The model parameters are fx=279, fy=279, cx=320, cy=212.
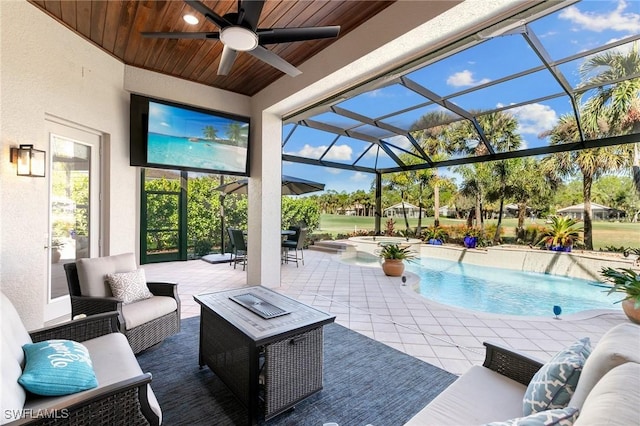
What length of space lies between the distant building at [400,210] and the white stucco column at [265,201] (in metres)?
6.57

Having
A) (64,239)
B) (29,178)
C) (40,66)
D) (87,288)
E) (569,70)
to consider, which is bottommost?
(87,288)

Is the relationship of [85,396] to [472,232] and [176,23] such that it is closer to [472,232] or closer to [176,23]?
[176,23]

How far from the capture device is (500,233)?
28.7 ft

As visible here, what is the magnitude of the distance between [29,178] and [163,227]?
4.89 meters

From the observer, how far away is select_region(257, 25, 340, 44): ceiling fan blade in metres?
2.50

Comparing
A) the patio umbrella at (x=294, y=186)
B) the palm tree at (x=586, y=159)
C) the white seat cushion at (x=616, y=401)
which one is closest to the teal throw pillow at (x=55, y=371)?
the white seat cushion at (x=616, y=401)

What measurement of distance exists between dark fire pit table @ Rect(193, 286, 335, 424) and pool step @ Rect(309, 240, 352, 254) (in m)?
7.34

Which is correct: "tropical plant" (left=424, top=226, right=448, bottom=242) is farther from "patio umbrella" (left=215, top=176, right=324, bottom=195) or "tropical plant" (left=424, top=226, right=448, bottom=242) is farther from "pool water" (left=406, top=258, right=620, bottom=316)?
"patio umbrella" (left=215, top=176, right=324, bottom=195)

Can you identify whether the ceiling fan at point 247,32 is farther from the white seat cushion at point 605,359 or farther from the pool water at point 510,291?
the pool water at point 510,291

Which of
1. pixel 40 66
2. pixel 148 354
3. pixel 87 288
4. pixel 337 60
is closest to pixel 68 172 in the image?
pixel 40 66

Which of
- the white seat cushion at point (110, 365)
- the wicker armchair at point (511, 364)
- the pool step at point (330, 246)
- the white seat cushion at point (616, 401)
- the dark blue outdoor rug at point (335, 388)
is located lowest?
the dark blue outdoor rug at point (335, 388)

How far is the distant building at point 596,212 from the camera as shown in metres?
6.22

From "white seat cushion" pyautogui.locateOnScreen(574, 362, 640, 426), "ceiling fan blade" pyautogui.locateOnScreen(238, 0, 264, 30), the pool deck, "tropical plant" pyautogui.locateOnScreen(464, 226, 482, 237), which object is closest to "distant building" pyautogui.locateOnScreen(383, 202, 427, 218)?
"tropical plant" pyautogui.locateOnScreen(464, 226, 482, 237)

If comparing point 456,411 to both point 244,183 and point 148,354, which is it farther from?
point 244,183
